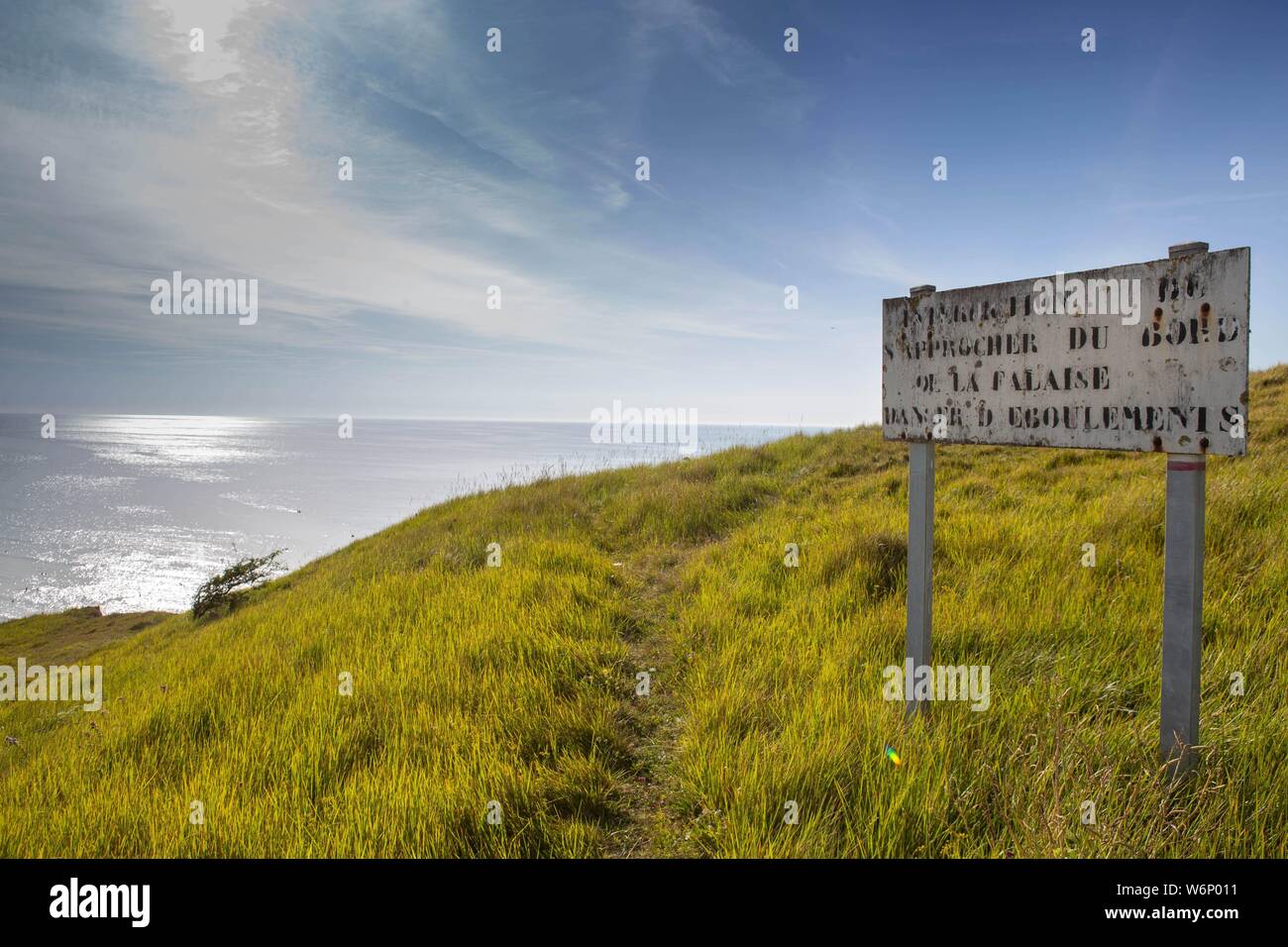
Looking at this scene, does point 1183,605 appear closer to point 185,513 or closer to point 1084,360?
point 1084,360

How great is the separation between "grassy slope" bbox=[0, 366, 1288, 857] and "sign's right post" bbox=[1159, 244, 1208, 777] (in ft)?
0.41

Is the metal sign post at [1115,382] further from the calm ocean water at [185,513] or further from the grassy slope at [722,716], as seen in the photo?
the calm ocean water at [185,513]

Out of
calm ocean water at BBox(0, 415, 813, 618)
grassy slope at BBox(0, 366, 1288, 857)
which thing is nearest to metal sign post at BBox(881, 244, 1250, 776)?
grassy slope at BBox(0, 366, 1288, 857)

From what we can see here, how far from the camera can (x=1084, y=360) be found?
2.69 metres

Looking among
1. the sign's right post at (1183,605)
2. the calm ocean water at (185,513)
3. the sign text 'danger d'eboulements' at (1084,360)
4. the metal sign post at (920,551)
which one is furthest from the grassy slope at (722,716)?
the calm ocean water at (185,513)

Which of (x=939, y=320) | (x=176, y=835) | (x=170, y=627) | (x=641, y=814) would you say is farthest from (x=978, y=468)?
(x=170, y=627)

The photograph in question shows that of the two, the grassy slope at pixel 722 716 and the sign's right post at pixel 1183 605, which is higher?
the sign's right post at pixel 1183 605

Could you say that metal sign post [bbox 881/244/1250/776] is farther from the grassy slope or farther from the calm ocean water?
the calm ocean water

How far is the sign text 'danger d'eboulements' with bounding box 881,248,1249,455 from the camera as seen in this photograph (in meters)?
2.31

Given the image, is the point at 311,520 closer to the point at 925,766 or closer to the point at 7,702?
the point at 7,702

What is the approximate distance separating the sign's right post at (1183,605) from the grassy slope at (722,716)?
13cm

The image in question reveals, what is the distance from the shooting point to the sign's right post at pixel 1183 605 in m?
2.45

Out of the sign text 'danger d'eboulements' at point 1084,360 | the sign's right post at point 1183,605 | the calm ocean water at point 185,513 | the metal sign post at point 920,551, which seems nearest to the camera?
the sign text 'danger d'eboulements' at point 1084,360
